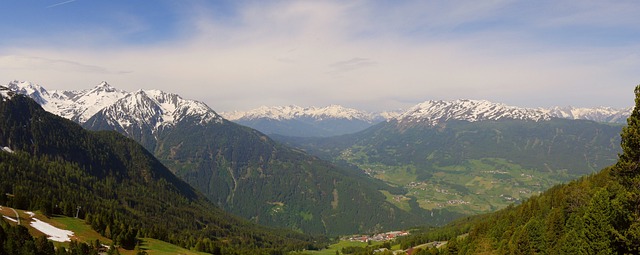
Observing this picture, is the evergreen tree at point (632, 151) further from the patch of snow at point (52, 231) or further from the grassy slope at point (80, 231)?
the patch of snow at point (52, 231)

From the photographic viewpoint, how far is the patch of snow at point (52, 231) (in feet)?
275

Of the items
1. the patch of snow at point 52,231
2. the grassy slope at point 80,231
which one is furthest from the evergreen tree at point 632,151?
the patch of snow at point 52,231

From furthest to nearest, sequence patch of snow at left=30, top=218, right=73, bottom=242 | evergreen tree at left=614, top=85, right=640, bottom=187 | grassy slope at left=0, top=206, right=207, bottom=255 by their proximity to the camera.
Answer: grassy slope at left=0, top=206, right=207, bottom=255
patch of snow at left=30, top=218, right=73, bottom=242
evergreen tree at left=614, top=85, right=640, bottom=187

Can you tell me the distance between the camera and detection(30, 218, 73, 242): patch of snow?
83938mm

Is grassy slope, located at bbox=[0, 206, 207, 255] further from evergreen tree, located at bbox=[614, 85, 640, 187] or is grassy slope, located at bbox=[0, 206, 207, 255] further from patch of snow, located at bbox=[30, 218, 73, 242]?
evergreen tree, located at bbox=[614, 85, 640, 187]

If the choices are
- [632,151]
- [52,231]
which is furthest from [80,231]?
[632,151]

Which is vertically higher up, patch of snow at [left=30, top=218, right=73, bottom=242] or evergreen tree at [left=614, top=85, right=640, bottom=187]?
evergreen tree at [left=614, top=85, right=640, bottom=187]

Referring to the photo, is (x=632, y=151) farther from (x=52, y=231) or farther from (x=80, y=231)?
(x=80, y=231)

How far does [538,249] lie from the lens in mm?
81375

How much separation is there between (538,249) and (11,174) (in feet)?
763

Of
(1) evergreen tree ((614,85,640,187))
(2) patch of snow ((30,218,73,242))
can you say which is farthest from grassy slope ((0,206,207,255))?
(1) evergreen tree ((614,85,640,187))

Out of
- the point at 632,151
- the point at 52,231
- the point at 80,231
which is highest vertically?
the point at 632,151

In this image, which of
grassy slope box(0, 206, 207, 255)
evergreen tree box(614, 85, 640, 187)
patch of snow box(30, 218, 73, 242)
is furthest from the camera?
grassy slope box(0, 206, 207, 255)

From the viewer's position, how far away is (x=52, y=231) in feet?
288
